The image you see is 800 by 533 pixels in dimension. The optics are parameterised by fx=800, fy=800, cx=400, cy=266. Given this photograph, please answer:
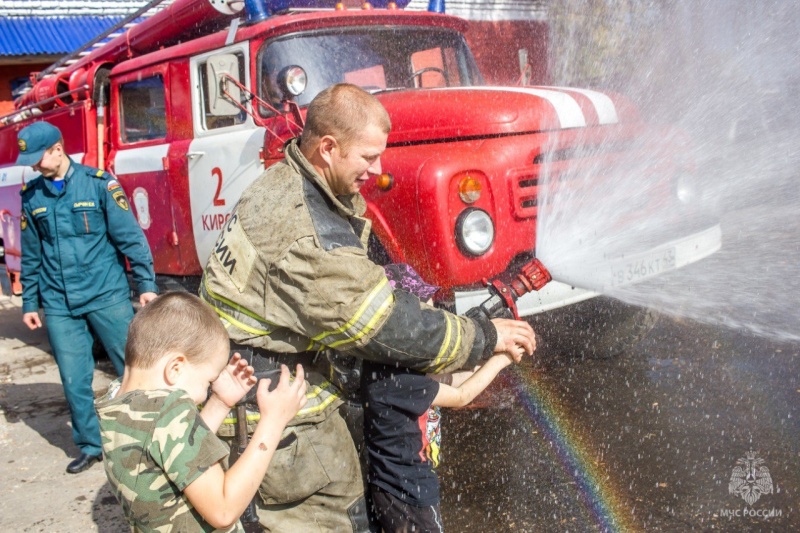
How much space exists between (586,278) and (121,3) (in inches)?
621

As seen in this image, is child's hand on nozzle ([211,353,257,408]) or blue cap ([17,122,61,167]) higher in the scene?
blue cap ([17,122,61,167])

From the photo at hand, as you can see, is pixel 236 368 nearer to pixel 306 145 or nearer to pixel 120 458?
pixel 120 458

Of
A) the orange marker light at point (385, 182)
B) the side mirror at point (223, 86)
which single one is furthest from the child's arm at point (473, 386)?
the side mirror at point (223, 86)

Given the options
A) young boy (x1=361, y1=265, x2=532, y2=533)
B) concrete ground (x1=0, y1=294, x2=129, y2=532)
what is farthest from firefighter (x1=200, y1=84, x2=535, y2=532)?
concrete ground (x1=0, y1=294, x2=129, y2=532)

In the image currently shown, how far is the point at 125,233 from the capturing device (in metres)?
4.82

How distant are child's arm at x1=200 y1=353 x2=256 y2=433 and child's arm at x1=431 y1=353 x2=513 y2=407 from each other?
2.22 ft

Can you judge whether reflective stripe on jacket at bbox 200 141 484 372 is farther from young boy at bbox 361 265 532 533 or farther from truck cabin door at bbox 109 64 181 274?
truck cabin door at bbox 109 64 181 274

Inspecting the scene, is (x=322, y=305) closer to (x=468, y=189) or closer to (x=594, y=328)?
(x=468, y=189)

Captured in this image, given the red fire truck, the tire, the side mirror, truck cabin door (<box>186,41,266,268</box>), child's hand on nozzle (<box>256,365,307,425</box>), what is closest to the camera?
child's hand on nozzle (<box>256,365,307,425</box>)

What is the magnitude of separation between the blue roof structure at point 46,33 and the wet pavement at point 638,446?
13.1 m

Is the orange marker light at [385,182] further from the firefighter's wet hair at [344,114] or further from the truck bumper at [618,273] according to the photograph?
the firefighter's wet hair at [344,114]

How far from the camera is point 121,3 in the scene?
17.0 metres

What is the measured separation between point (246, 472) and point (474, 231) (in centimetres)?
231

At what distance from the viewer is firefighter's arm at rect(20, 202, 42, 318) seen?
486 cm
